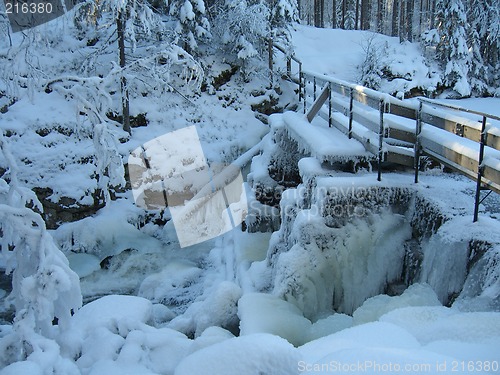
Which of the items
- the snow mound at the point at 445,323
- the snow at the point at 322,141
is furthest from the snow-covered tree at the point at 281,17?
the snow mound at the point at 445,323

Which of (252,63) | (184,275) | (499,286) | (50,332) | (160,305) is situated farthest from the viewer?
(252,63)

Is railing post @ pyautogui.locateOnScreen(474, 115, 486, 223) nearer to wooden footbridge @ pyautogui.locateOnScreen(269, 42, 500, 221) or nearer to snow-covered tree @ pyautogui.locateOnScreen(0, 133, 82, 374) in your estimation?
wooden footbridge @ pyautogui.locateOnScreen(269, 42, 500, 221)

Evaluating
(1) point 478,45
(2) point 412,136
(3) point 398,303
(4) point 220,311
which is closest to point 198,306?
(4) point 220,311

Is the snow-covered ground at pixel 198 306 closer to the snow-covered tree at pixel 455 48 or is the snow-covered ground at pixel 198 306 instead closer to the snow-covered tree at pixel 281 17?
the snow-covered tree at pixel 455 48

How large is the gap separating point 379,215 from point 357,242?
490 millimetres

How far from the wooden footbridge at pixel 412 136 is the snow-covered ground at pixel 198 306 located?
52 cm

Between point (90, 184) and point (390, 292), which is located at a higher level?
point (390, 292)

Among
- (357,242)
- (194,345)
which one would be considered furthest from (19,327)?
(357,242)

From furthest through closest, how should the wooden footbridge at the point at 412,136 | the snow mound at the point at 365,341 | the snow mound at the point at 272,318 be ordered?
the snow mound at the point at 272,318, the wooden footbridge at the point at 412,136, the snow mound at the point at 365,341

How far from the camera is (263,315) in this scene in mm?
5914

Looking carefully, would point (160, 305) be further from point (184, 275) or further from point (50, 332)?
point (50, 332)

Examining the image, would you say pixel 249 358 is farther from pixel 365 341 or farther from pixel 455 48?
pixel 455 48

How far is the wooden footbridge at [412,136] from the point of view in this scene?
499cm

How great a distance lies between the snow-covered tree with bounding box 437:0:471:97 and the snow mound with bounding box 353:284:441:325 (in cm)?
1576
